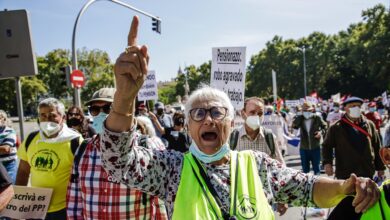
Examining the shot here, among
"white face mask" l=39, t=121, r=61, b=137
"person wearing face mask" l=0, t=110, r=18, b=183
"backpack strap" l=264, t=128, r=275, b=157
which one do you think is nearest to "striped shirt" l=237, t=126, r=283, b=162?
"backpack strap" l=264, t=128, r=275, b=157

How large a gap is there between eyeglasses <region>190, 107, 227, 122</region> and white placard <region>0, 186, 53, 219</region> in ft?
6.89

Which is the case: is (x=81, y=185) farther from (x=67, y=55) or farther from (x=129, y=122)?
(x=67, y=55)

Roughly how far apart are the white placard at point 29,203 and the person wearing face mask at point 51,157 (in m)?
0.07

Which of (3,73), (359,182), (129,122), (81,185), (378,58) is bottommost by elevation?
(81,185)

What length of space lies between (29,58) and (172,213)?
3880 mm

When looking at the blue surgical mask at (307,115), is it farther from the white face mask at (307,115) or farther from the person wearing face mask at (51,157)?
the person wearing face mask at (51,157)

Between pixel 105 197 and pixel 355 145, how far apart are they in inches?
170

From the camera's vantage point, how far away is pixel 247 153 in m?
2.24

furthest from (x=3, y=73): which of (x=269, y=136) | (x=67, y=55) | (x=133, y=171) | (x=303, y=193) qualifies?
(x=67, y=55)

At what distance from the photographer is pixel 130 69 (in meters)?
1.67

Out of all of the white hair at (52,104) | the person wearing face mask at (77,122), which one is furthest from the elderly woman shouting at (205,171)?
the person wearing face mask at (77,122)

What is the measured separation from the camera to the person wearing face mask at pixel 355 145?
587cm

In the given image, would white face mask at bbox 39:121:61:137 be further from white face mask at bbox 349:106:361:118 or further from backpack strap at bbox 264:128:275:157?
white face mask at bbox 349:106:361:118

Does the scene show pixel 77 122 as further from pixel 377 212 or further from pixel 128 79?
pixel 377 212
